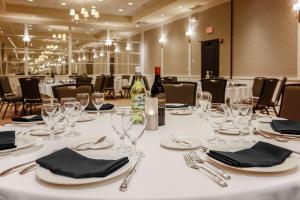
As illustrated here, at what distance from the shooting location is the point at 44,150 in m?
1.14

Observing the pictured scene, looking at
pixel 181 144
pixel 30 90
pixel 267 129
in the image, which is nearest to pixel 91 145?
pixel 181 144

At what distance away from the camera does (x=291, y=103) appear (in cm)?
229

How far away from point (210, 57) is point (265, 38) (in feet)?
8.03

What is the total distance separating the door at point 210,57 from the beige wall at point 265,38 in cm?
82

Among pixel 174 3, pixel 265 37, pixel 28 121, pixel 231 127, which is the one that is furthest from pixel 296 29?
pixel 28 121

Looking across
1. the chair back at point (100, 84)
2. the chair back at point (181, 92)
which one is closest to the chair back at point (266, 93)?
the chair back at point (181, 92)

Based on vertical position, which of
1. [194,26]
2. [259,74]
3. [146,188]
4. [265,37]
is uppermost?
[194,26]

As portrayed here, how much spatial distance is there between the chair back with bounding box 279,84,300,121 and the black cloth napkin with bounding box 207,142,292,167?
1352mm

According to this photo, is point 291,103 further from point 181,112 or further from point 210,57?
point 210,57

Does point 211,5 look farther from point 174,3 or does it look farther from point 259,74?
point 259,74

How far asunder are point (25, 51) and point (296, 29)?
10374 mm

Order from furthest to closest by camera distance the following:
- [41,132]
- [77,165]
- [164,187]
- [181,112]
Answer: [181,112]
[41,132]
[77,165]
[164,187]

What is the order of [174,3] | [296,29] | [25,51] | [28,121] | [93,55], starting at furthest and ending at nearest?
[93,55] < [25,51] < [174,3] < [296,29] < [28,121]

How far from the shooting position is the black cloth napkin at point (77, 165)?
800 mm
